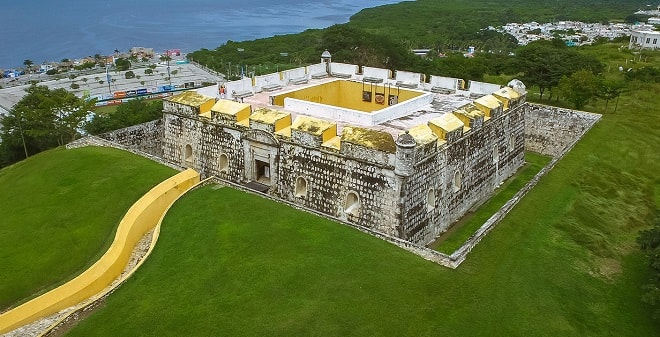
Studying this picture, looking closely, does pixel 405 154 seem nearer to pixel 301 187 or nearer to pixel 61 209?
pixel 301 187

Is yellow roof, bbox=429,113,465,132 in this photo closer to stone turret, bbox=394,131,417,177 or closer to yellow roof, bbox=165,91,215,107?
stone turret, bbox=394,131,417,177

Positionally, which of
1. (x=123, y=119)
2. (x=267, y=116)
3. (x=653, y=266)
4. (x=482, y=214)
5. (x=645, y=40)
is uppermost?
(x=645, y=40)

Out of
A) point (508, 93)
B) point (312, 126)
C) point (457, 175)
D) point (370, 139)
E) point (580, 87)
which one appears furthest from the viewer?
point (580, 87)

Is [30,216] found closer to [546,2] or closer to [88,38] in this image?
[88,38]

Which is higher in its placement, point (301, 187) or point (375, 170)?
point (375, 170)

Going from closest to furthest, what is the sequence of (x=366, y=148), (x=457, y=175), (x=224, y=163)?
(x=366, y=148) → (x=457, y=175) → (x=224, y=163)

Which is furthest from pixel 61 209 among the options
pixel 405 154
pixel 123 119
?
pixel 123 119

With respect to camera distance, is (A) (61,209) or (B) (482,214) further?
(B) (482,214)

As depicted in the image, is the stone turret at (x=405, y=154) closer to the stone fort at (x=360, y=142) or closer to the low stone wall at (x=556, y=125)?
the stone fort at (x=360, y=142)
